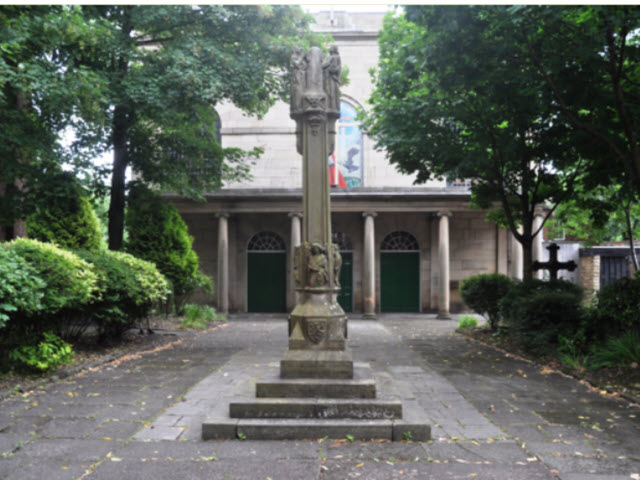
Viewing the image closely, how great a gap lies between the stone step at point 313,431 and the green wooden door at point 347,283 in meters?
15.4

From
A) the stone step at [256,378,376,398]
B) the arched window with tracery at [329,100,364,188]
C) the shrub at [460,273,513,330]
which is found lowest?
the stone step at [256,378,376,398]

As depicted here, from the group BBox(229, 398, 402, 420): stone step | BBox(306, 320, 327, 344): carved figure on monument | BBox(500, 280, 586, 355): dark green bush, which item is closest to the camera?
BBox(229, 398, 402, 420): stone step

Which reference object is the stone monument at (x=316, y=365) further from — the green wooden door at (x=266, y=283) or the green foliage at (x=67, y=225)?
the green wooden door at (x=266, y=283)

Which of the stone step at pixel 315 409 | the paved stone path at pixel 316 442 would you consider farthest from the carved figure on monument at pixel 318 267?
the paved stone path at pixel 316 442

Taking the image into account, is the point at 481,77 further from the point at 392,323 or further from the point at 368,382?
the point at 392,323

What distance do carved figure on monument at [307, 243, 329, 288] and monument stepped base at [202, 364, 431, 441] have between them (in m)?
1.13

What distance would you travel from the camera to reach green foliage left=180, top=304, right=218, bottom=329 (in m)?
13.9

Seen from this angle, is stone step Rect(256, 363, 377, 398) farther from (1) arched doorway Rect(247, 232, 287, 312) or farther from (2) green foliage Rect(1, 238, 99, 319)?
(1) arched doorway Rect(247, 232, 287, 312)

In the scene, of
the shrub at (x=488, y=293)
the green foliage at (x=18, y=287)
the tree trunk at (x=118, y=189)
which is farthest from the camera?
the tree trunk at (x=118, y=189)

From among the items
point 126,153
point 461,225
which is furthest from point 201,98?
point 461,225

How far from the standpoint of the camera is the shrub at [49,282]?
6.79 meters

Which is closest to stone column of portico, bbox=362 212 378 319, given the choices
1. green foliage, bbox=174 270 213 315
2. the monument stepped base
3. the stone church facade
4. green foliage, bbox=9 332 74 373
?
the stone church facade

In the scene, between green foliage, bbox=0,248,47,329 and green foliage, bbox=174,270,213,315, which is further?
green foliage, bbox=174,270,213,315

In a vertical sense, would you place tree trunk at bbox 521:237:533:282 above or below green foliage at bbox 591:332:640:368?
above
